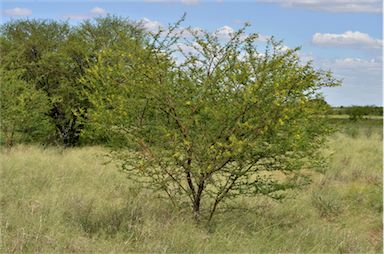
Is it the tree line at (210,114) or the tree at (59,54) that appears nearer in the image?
the tree line at (210,114)

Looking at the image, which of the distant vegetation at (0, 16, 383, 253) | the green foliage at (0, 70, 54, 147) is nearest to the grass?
the distant vegetation at (0, 16, 383, 253)

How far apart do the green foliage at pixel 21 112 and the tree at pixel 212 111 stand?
9039 mm

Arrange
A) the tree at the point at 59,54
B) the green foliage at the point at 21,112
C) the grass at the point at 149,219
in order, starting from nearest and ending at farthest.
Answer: the grass at the point at 149,219 < the green foliage at the point at 21,112 < the tree at the point at 59,54

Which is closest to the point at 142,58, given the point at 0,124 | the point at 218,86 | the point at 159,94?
the point at 159,94

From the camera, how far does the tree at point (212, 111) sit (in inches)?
223

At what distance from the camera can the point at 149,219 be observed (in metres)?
5.97

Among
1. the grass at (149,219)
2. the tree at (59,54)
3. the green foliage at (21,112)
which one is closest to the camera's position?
the grass at (149,219)

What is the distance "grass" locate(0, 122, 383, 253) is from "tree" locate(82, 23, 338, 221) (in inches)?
23.7

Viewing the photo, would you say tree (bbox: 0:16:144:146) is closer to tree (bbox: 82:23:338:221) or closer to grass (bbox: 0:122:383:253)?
grass (bbox: 0:122:383:253)

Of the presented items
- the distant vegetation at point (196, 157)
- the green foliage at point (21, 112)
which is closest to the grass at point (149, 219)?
the distant vegetation at point (196, 157)

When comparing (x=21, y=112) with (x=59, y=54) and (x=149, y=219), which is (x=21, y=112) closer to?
(x=59, y=54)

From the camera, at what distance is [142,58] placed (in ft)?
20.5

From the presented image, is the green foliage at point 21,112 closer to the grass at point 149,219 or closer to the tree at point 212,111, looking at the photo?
the grass at point 149,219

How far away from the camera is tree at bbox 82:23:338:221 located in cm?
565
